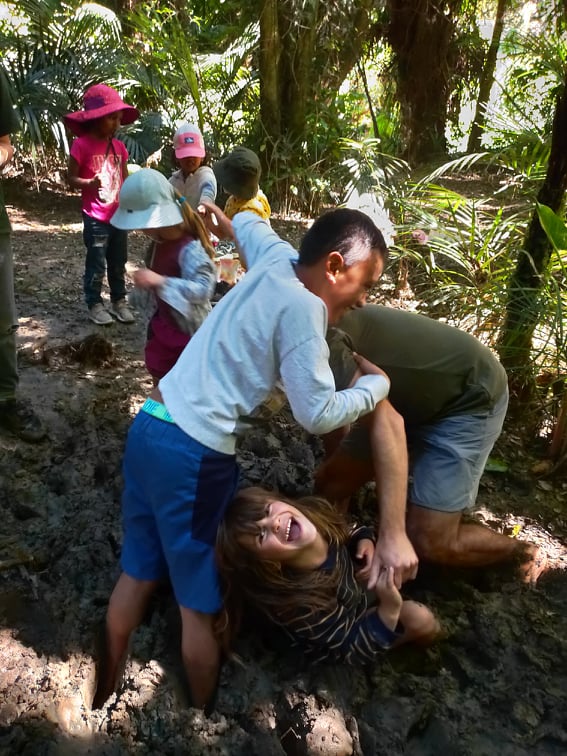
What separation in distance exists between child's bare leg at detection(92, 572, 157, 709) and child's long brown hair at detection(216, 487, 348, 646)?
0.28m

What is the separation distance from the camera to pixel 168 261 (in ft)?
7.64

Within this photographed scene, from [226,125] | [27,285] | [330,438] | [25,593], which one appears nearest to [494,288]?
[330,438]

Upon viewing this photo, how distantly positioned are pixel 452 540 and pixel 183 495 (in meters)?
1.09

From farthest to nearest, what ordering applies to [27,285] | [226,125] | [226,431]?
[226,125] → [27,285] → [226,431]

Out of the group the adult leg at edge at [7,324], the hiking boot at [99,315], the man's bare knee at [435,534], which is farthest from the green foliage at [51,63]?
the man's bare knee at [435,534]

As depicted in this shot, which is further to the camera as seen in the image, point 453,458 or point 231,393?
point 453,458

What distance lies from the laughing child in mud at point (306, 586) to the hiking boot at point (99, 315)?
264 cm

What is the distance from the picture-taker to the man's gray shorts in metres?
2.13

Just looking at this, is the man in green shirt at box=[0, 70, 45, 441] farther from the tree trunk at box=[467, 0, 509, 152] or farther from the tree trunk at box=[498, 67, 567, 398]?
the tree trunk at box=[467, 0, 509, 152]

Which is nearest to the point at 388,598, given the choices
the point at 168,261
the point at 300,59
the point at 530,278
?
the point at 168,261

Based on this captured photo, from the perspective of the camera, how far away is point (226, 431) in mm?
1578

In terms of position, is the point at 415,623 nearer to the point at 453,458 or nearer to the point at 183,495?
the point at 453,458

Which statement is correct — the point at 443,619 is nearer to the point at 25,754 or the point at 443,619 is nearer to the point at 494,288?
the point at 25,754

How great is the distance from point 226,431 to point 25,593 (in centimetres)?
107
